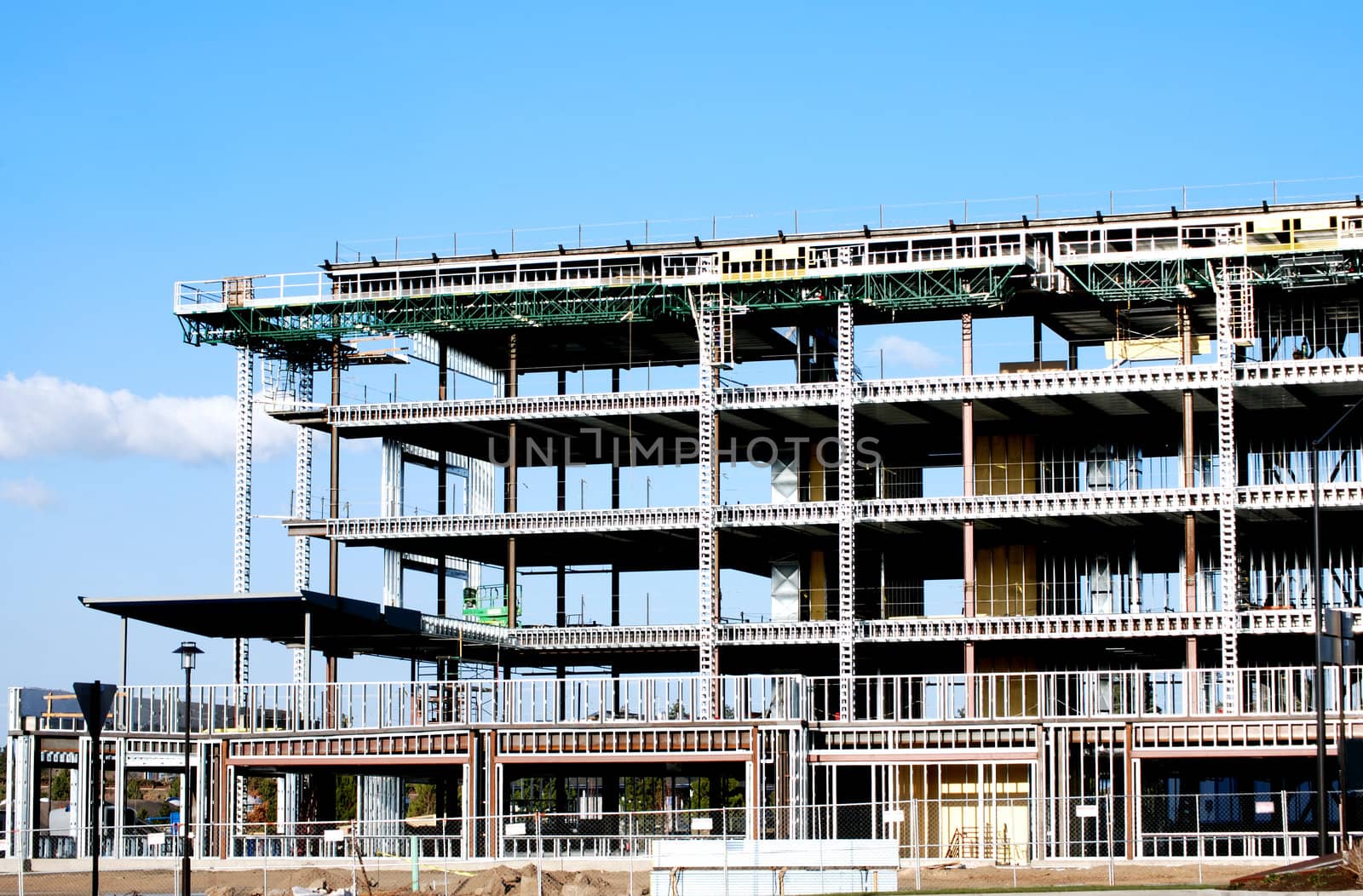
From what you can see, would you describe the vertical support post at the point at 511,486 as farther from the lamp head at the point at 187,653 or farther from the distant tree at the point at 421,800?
the distant tree at the point at 421,800

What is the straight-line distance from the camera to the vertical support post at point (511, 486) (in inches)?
2667

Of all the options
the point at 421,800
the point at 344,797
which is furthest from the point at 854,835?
the point at 421,800

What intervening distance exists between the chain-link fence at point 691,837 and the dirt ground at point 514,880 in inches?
4.1

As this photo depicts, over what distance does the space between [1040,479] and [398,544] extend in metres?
22.1

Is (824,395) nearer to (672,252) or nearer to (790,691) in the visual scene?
(672,252)

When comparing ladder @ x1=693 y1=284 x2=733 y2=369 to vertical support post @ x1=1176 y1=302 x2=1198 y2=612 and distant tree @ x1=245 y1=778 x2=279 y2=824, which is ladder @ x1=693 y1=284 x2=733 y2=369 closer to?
vertical support post @ x1=1176 y1=302 x2=1198 y2=612

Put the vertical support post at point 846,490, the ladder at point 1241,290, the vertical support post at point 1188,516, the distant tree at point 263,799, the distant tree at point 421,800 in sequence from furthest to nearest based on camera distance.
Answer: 1. the distant tree at point 421,800
2. the distant tree at point 263,799
3. the vertical support post at point 846,490
4. the vertical support post at point 1188,516
5. the ladder at point 1241,290

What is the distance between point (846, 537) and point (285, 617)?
1703cm

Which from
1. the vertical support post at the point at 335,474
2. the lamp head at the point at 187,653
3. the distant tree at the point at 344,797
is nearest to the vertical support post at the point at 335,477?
the vertical support post at the point at 335,474

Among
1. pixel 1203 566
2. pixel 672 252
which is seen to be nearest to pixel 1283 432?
pixel 1203 566

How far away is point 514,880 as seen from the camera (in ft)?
143

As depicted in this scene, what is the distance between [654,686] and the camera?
56.3 meters

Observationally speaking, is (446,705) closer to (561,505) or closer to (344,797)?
(561,505)

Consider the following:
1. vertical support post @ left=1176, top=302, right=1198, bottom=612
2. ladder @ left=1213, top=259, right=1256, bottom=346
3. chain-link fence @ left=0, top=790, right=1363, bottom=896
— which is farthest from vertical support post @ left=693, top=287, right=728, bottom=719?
ladder @ left=1213, top=259, right=1256, bottom=346
